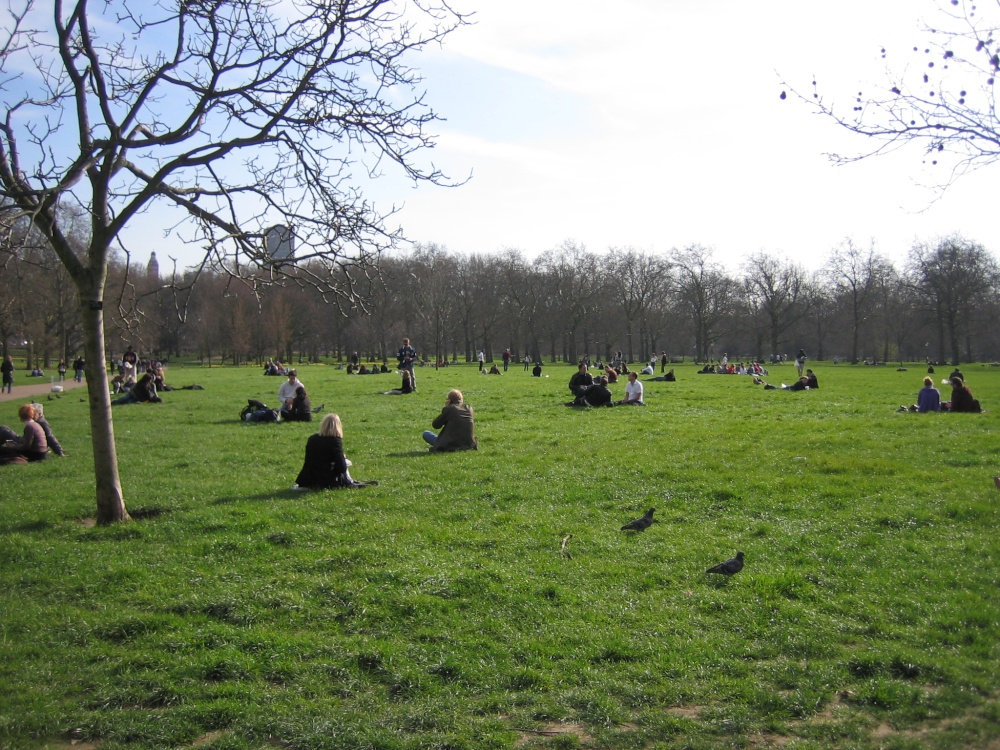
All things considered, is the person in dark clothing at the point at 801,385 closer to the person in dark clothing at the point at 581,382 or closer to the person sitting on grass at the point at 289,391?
the person in dark clothing at the point at 581,382

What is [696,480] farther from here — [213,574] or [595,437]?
[213,574]

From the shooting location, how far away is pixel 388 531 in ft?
28.3

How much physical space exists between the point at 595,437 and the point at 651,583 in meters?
8.97

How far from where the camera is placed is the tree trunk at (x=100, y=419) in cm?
892

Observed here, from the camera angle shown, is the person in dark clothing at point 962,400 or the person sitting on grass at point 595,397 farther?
the person sitting on grass at point 595,397

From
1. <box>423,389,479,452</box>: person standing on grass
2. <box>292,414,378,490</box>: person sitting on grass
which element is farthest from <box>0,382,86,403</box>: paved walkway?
<box>292,414,378,490</box>: person sitting on grass

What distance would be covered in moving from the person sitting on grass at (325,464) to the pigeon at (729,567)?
5653 mm

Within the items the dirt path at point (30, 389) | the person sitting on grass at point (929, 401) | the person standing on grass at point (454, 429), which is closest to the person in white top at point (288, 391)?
the person standing on grass at point (454, 429)

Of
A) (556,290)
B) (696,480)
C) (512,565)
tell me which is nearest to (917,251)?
(556,290)

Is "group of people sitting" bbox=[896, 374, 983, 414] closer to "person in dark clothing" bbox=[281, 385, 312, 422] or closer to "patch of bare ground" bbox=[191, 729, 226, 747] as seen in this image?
"person in dark clothing" bbox=[281, 385, 312, 422]

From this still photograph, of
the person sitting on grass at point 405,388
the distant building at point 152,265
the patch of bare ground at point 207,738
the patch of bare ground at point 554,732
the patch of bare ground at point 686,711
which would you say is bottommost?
the patch of bare ground at point 686,711

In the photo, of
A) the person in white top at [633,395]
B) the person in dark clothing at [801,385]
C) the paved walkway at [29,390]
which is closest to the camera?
the person in white top at [633,395]

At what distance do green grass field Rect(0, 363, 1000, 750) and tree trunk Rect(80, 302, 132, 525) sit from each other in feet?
1.53

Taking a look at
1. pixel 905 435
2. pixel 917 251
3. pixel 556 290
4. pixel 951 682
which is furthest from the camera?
pixel 556 290
